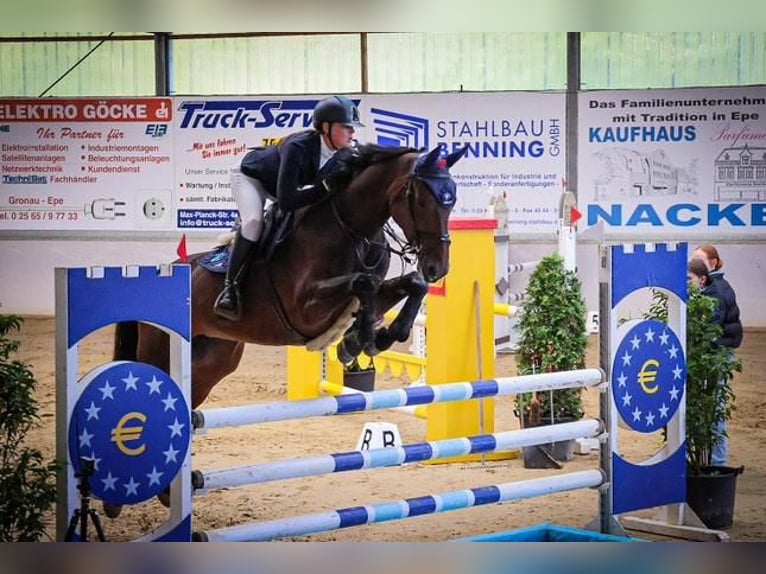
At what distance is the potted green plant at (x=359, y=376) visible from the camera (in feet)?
16.2

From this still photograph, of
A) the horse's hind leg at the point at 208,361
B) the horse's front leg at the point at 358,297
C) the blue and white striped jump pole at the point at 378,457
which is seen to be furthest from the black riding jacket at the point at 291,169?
the blue and white striped jump pole at the point at 378,457

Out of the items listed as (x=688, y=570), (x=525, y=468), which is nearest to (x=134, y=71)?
(x=525, y=468)

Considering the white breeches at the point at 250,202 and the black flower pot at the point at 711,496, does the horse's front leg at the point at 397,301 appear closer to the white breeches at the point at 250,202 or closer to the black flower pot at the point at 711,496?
the white breeches at the point at 250,202

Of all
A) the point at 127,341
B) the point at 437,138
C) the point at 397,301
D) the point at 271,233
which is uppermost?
the point at 437,138

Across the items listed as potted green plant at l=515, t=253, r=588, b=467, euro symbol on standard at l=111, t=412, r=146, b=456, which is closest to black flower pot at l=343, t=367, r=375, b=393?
potted green plant at l=515, t=253, r=588, b=467

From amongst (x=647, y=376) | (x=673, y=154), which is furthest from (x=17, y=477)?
(x=673, y=154)

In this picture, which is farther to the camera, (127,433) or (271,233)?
(271,233)

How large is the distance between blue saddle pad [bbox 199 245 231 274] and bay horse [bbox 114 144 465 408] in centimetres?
2

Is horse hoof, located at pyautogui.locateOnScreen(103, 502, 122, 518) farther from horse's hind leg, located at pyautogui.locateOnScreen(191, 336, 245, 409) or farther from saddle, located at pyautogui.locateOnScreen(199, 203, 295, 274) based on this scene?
saddle, located at pyautogui.locateOnScreen(199, 203, 295, 274)

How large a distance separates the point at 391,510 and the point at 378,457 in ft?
0.41

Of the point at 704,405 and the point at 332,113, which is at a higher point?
the point at 332,113

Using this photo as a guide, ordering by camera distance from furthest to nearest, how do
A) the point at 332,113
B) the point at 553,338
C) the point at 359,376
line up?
the point at 359,376
the point at 553,338
the point at 332,113

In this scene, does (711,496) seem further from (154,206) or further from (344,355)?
(154,206)

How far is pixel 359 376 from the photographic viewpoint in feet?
16.3
